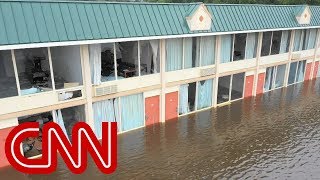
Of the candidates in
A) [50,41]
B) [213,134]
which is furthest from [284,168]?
[50,41]

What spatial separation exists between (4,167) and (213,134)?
38.0ft

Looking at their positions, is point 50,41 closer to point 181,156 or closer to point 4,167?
point 4,167

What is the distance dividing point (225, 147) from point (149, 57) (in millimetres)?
6985

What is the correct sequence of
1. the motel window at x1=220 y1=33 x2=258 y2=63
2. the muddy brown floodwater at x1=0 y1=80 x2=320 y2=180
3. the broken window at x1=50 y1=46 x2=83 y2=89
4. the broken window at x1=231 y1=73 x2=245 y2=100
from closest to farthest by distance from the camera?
the muddy brown floodwater at x1=0 y1=80 x2=320 y2=180, the broken window at x1=50 y1=46 x2=83 y2=89, the motel window at x1=220 y1=33 x2=258 y2=63, the broken window at x1=231 y1=73 x2=245 y2=100

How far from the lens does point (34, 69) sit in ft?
50.4

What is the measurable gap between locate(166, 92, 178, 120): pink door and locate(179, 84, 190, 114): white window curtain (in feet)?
1.52

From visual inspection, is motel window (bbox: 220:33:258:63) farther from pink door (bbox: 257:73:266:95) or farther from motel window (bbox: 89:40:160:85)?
motel window (bbox: 89:40:160:85)

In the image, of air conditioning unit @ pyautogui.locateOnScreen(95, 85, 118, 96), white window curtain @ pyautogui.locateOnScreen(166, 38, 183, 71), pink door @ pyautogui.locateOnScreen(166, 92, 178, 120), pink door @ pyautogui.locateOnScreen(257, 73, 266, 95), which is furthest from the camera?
pink door @ pyautogui.locateOnScreen(257, 73, 266, 95)

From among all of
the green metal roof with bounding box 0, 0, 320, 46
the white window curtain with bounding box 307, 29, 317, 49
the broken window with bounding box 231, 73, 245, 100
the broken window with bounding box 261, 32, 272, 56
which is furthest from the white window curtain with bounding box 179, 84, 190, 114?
the white window curtain with bounding box 307, 29, 317, 49

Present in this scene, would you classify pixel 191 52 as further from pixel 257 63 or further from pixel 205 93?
pixel 257 63

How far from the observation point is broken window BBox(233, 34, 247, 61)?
72.4ft

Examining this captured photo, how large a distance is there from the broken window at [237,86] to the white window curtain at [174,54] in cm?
670

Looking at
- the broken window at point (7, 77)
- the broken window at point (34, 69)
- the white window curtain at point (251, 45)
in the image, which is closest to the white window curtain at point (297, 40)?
the white window curtain at point (251, 45)

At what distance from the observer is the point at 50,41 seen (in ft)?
42.7
